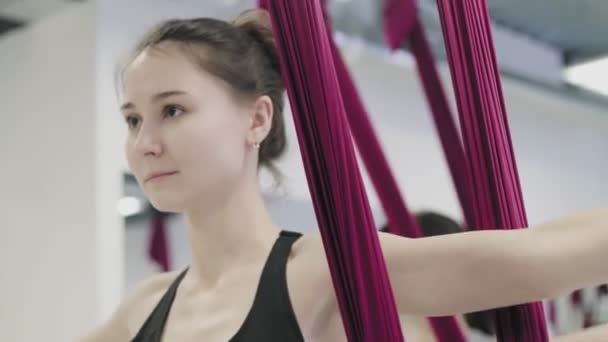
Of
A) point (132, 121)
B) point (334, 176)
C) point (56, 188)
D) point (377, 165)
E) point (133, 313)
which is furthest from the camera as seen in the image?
point (56, 188)

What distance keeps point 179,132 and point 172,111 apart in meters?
0.03

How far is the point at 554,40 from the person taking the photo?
3221 mm

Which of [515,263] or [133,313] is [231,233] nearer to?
[133,313]

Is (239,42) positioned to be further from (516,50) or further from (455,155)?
(516,50)

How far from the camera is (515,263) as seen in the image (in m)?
0.57

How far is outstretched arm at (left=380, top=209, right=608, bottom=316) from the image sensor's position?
21.9 inches

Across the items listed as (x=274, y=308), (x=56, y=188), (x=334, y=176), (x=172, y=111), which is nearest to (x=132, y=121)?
(x=172, y=111)

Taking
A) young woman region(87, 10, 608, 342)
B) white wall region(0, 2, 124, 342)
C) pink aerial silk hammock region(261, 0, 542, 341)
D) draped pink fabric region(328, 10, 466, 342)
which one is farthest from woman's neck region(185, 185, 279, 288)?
white wall region(0, 2, 124, 342)

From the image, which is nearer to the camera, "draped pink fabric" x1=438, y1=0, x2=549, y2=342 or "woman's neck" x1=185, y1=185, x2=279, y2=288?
"draped pink fabric" x1=438, y1=0, x2=549, y2=342

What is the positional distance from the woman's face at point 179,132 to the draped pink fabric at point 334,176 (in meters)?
0.22

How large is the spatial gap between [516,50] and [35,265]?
6.24 feet

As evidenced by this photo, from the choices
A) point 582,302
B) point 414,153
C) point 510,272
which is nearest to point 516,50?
point 414,153

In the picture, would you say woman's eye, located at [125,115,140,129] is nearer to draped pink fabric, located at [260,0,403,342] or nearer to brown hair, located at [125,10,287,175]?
brown hair, located at [125,10,287,175]

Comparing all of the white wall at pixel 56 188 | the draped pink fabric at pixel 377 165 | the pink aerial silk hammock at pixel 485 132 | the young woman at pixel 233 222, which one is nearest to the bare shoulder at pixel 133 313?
the young woman at pixel 233 222
